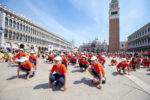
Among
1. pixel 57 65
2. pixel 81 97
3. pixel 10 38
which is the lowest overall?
pixel 81 97

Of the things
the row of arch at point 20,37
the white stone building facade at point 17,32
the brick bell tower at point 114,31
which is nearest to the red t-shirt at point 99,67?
the white stone building facade at point 17,32

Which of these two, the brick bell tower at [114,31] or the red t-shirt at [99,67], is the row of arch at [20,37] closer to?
the red t-shirt at [99,67]

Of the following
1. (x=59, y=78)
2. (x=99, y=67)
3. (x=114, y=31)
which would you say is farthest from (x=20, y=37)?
(x=114, y=31)

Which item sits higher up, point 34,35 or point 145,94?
point 34,35

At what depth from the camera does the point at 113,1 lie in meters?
55.8

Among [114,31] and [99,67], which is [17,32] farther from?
[114,31]

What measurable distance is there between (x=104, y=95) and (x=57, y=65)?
6.16 feet

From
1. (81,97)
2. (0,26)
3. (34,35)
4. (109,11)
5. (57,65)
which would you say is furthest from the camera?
(109,11)

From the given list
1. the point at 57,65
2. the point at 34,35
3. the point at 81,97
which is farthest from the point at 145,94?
the point at 34,35

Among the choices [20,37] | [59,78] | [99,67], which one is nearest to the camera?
[59,78]

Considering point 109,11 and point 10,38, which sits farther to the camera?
point 109,11

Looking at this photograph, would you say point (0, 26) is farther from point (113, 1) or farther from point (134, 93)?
point (113, 1)

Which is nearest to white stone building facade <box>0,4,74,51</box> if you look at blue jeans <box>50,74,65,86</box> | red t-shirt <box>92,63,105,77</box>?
blue jeans <box>50,74,65,86</box>

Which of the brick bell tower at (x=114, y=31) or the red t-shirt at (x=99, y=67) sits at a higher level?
the brick bell tower at (x=114, y=31)
